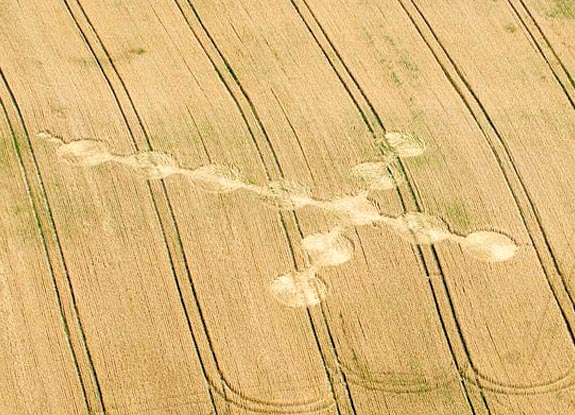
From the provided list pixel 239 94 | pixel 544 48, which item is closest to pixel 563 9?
pixel 544 48

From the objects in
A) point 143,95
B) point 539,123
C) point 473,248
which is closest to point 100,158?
point 143,95

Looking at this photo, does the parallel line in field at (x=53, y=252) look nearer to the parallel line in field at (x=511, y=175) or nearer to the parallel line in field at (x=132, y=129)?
the parallel line in field at (x=132, y=129)

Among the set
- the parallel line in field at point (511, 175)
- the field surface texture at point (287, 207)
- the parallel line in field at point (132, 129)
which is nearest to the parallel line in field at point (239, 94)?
the field surface texture at point (287, 207)

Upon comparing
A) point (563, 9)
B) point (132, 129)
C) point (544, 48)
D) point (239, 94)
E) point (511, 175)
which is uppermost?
point (563, 9)

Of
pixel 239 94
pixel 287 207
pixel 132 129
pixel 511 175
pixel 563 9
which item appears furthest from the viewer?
pixel 563 9

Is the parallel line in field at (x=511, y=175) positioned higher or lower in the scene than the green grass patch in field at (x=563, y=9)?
lower

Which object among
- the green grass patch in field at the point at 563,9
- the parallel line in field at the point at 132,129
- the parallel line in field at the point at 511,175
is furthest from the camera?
the green grass patch in field at the point at 563,9

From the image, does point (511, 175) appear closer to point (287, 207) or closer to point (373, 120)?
point (373, 120)
